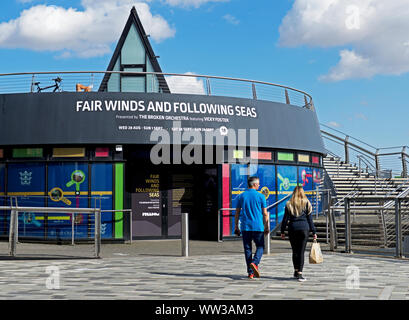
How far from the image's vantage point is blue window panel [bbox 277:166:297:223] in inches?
750

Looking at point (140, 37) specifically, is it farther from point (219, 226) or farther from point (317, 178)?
point (219, 226)

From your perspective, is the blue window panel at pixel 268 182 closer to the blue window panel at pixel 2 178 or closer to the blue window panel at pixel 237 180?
the blue window panel at pixel 237 180

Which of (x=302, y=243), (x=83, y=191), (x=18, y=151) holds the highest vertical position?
(x=18, y=151)

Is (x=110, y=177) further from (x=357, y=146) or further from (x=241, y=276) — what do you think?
(x=357, y=146)

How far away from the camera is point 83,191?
17078mm

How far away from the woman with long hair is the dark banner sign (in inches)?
330

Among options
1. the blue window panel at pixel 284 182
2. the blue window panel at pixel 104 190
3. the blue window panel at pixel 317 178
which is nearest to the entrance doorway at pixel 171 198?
the blue window panel at pixel 104 190

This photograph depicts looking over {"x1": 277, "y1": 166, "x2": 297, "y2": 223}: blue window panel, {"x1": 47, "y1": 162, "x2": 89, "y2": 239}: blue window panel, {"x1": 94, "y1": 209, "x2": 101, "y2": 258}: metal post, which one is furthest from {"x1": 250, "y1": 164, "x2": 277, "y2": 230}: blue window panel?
{"x1": 94, "y1": 209, "x2": 101, "y2": 258}: metal post

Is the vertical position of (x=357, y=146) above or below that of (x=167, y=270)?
above

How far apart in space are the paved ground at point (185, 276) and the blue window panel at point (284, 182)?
14.4ft

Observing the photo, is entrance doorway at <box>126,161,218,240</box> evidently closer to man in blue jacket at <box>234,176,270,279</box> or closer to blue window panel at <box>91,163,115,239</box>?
blue window panel at <box>91,163,115,239</box>
